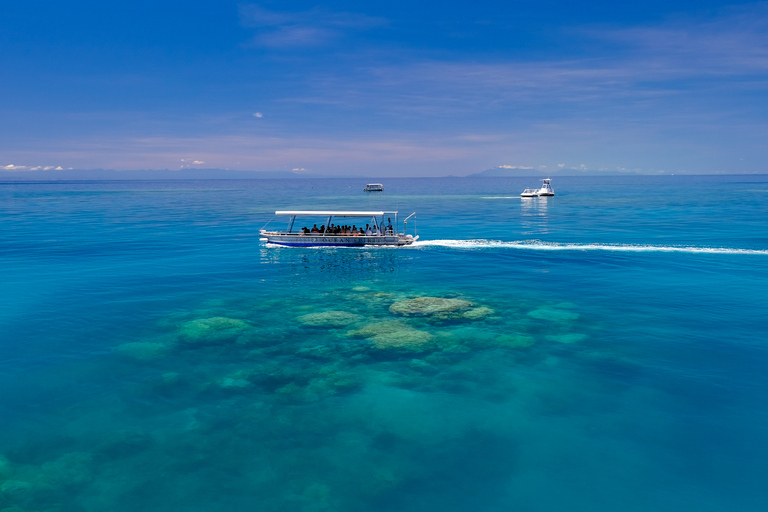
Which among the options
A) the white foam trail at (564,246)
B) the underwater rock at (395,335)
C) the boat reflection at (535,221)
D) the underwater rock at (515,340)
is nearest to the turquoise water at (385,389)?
the underwater rock at (395,335)

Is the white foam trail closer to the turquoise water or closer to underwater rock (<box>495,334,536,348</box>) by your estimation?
the turquoise water

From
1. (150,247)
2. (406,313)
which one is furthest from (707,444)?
(150,247)

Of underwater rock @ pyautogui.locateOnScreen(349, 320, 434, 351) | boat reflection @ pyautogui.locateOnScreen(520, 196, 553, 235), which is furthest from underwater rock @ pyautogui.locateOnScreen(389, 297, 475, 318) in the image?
boat reflection @ pyautogui.locateOnScreen(520, 196, 553, 235)

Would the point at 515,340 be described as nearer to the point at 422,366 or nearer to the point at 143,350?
the point at 422,366

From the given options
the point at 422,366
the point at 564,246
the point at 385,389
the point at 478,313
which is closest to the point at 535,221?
the point at 564,246

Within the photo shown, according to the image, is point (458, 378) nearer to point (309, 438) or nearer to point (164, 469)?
point (309, 438)

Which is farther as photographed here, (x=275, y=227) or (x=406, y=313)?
(x=275, y=227)

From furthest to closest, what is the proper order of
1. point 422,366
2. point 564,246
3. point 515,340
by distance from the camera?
point 564,246 → point 515,340 → point 422,366
